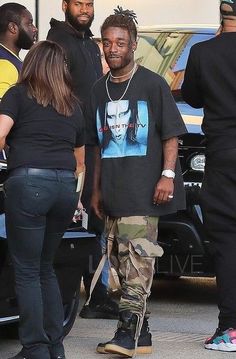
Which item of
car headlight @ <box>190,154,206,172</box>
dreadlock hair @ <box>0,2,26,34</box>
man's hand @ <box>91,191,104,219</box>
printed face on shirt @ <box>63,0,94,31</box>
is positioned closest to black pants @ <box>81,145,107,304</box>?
man's hand @ <box>91,191,104,219</box>

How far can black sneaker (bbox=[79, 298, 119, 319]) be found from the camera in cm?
755

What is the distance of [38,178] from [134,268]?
0.97m

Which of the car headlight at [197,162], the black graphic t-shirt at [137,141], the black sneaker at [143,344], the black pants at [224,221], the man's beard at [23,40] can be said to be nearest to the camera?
the black graphic t-shirt at [137,141]

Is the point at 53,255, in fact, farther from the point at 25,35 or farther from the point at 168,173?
the point at 25,35

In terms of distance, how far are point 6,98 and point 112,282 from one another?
52.6 inches

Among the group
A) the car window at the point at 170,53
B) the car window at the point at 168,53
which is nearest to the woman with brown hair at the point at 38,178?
the car window at the point at 170,53

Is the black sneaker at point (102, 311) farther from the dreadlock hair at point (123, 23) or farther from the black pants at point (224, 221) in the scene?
the dreadlock hair at point (123, 23)

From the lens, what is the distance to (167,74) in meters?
8.52

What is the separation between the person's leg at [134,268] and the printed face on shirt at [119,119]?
46 cm

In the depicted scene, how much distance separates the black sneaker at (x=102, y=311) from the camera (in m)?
7.55

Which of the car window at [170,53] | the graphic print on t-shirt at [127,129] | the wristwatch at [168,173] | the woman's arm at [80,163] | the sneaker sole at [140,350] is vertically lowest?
the sneaker sole at [140,350]

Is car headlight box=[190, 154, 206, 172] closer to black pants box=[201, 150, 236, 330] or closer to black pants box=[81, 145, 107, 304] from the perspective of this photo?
black pants box=[81, 145, 107, 304]

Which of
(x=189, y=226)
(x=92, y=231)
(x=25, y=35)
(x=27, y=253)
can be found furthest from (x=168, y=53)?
(x=27, y=253)

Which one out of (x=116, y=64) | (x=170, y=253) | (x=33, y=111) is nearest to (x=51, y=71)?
(x=33, y=111)
